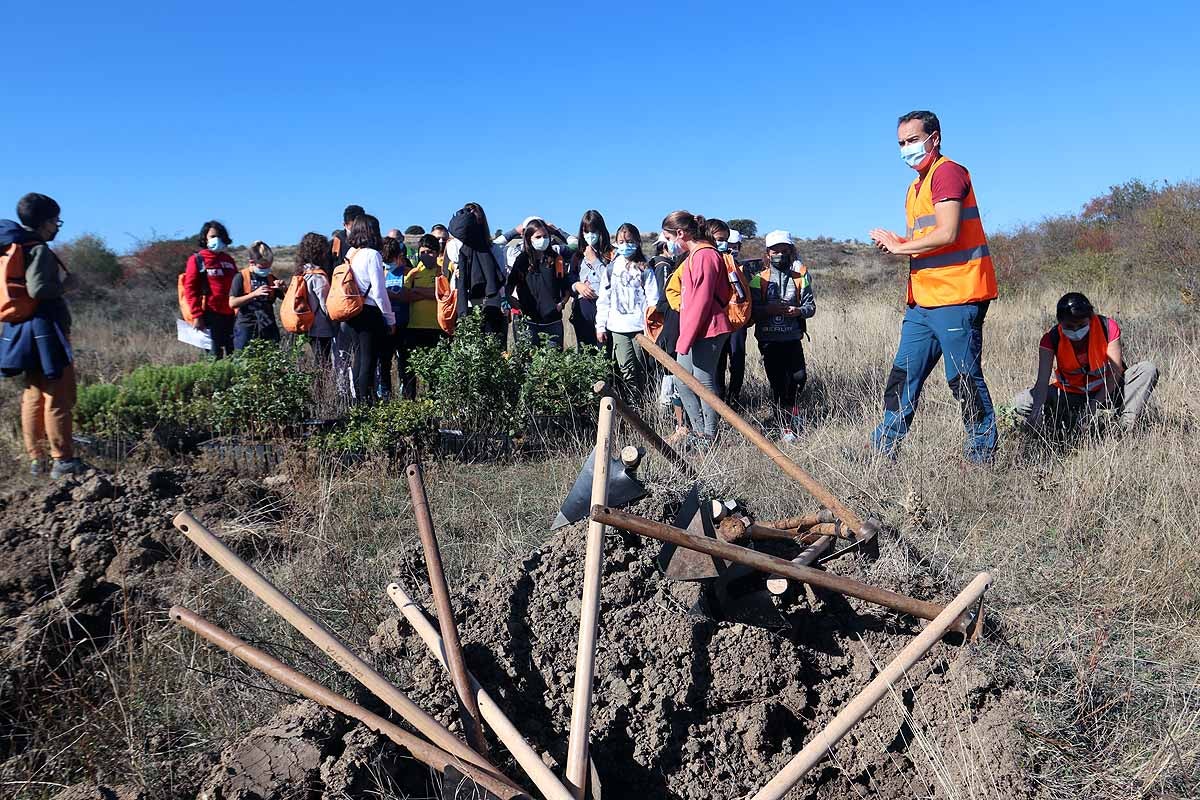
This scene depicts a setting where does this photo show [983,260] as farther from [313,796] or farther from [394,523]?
[313,796]

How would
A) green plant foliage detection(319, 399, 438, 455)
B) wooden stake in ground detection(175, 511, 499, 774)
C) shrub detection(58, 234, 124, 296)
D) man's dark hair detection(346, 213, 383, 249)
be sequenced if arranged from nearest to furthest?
1. wooden stake in ground detection(175, 511, 499, 774)
2. green plant foliage detection(319, 399, 438, 455)
3. man's dark hair detection(346, 213, 383, 249)
4. shrub detection(58, 234, 124, 296)

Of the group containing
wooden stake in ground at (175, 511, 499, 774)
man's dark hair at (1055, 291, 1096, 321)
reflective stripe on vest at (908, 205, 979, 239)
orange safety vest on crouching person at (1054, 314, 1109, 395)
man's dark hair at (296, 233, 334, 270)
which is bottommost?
wooden stake in ground at (175, 511, 499, 774)

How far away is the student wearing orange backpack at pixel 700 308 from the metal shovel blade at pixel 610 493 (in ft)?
7.78

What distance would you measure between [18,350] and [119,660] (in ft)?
10.5

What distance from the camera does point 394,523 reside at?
4688 millimetres

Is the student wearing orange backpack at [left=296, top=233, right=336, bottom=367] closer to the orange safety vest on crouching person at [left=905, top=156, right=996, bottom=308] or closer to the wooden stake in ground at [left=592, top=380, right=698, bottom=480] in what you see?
the wooden stake in ground at [left=592, top=380, right=698, bottom=480]

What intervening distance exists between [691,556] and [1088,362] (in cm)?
426

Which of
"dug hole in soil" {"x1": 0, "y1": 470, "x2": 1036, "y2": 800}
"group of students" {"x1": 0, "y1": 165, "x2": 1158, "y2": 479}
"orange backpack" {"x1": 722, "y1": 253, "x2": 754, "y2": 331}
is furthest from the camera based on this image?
"orange backpack" {"x1": 722, "y1": 253, "x2": 754, "y2": 331}

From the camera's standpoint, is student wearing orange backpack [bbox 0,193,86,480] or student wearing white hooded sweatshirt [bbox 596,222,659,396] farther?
student wearing white hooded sweatshirt [bbox 596,222,659,396]

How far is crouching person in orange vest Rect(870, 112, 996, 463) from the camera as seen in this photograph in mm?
4859

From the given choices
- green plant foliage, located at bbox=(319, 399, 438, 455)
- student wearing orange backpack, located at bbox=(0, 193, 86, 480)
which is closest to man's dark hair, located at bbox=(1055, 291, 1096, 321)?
green plant foliage, located at bbox=(319, 399, 438, 455)

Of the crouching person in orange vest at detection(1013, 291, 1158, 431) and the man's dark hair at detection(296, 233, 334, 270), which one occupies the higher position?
the man's dark hair at detection(296, 233, 334, 270)

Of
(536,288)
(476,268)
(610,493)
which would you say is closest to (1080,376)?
(610,493)

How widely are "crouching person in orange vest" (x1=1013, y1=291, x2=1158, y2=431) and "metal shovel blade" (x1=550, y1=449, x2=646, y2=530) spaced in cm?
373
